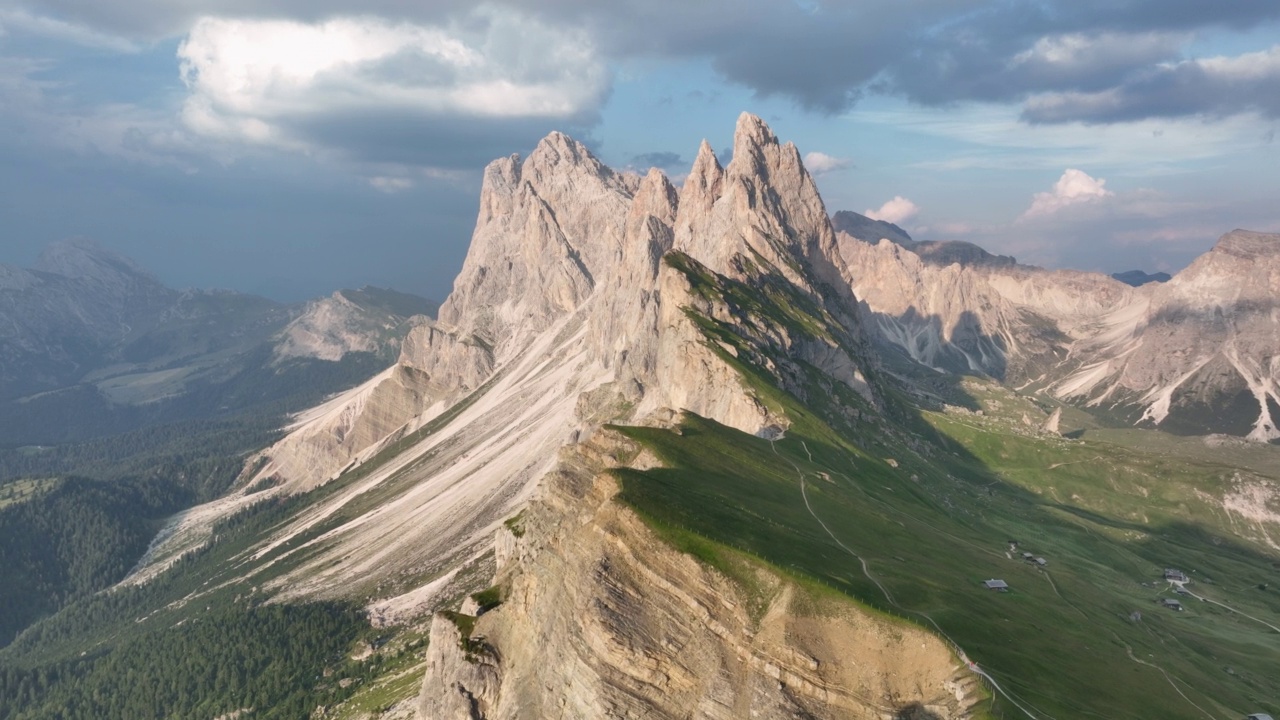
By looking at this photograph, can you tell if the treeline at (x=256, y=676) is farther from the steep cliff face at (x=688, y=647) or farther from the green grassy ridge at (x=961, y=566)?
the steep cliff face at (x=688, y=647)

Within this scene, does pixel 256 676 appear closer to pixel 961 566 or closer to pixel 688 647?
pixel 688 647

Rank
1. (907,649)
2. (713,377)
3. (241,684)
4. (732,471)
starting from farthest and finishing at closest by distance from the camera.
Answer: (241,684) < (713,377) < (732,471) < (907,649)

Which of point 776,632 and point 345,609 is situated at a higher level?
point 776,632

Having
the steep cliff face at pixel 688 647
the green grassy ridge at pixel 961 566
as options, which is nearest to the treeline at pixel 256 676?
the green grassy ridge at pixel 961 566

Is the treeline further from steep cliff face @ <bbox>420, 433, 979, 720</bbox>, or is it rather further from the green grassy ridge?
steep cliff face @ <bbox>420, 433, 979, 720</bbox>

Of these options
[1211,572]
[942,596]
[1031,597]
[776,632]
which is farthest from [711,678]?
[1211,572]

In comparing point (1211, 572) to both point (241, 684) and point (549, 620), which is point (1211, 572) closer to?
point (549, 620)

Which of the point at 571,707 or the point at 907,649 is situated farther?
the point at 571,707
